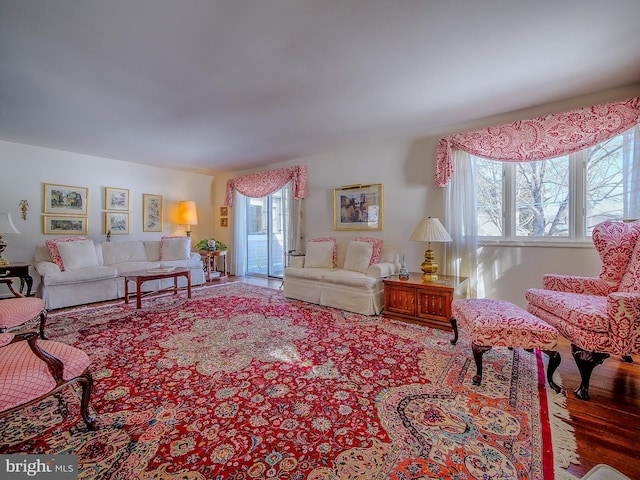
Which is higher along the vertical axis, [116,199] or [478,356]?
[116,199]

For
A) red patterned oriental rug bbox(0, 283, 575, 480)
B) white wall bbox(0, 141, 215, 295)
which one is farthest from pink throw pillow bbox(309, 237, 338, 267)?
white wall bbox(0, 141, 215, 295)

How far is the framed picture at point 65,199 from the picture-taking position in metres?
4.60

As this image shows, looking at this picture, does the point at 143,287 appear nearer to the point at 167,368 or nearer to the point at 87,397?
the point at 167,368

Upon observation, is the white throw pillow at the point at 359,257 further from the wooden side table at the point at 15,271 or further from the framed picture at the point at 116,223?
the framed picture at the point at 116,223

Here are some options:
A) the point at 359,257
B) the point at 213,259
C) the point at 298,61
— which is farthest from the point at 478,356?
the point at 213,259

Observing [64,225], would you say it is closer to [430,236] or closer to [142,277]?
[142,277]

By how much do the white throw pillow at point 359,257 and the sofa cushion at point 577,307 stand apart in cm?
186

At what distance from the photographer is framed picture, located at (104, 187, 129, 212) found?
5.23 metres

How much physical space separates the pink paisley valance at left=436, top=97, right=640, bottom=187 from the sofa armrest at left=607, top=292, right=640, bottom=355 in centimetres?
187

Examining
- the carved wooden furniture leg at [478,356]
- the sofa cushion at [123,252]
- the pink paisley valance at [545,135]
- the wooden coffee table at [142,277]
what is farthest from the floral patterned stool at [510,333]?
the sofa cushion at [123,252]

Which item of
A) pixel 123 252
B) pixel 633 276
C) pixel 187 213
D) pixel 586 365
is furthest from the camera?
pixel 187 213

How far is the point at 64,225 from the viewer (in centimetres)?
479

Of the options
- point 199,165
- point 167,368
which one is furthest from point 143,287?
point 167,368

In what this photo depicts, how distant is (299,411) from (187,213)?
548cm
